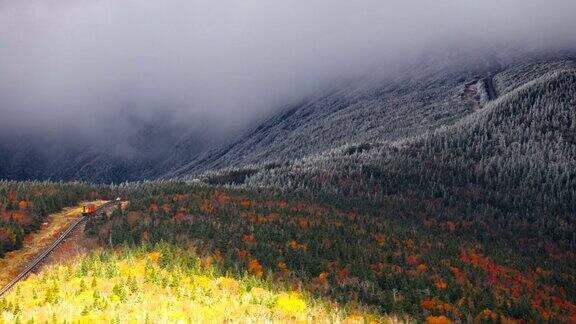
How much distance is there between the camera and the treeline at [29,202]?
3719 centimetres

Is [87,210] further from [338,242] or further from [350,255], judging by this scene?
[350,255]

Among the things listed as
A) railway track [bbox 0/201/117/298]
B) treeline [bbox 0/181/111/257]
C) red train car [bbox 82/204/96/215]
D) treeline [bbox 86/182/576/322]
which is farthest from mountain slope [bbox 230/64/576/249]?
railway track [bbox 0/201/117/298]

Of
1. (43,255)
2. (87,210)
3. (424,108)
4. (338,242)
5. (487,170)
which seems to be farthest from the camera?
(424,108)

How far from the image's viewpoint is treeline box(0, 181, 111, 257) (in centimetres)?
3719

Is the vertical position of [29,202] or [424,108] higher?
[29,202]

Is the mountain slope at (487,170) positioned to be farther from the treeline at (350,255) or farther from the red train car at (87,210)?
the red train car at (87,210)

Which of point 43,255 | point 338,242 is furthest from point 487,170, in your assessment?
point 43,255

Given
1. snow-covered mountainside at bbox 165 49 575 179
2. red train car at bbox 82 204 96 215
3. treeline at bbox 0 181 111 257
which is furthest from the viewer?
snow-covered mountainside at bbox 165 49 575 179

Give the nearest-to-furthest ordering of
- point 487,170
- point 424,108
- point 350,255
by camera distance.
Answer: point 350,255
point 487,170
point 424,108

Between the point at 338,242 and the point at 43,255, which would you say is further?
the point at 338,242

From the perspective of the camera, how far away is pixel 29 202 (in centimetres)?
4544

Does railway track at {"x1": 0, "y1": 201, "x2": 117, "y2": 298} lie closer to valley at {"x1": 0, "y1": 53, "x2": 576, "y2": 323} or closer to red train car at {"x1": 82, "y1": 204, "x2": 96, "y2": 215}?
red train car at {"x1": 82, "y1": 204, "x2": 96, "y2": 215}

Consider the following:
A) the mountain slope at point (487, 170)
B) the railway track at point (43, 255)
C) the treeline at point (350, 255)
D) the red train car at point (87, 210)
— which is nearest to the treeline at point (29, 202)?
the railway track at point (43, 255)

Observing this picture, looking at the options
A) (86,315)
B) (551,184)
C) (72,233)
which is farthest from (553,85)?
(86,315)
